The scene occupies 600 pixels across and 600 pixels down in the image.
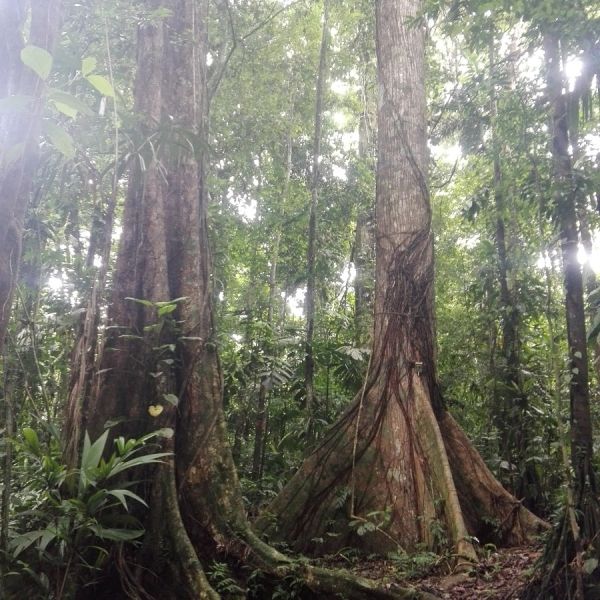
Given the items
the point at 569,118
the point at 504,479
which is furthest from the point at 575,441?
the point at 504,479

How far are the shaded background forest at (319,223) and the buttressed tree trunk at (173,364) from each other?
0.37 meters

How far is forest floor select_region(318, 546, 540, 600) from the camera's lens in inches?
145

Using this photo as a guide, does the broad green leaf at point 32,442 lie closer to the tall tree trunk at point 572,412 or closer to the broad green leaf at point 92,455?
the broad green leaf at point 92,455

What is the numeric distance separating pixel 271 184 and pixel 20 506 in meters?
7.16

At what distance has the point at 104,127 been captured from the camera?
5277 millimetres

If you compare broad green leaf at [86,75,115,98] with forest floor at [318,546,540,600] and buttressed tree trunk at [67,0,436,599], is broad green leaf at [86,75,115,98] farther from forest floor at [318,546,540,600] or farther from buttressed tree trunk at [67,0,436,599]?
forest floor at [318,546,540,600]

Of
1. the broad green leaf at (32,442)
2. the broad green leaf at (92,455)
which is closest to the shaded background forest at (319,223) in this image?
the broad green leaf at (32,442)

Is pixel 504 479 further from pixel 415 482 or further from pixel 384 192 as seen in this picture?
pixel 384 192

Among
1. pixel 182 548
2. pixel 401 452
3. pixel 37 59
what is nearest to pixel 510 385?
pixel 401 452

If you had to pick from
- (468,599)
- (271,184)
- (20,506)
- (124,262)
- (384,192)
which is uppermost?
(271,184)

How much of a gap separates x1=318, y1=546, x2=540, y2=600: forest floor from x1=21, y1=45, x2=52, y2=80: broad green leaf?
10.8 feet

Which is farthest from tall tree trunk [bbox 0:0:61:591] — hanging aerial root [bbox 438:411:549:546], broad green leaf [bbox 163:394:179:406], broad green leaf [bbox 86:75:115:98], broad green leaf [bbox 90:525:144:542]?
hanging aerial root [bbox 438:411:549:546]

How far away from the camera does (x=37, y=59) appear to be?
6.06ft

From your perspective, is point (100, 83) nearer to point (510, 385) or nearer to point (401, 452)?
point (401, 452)
